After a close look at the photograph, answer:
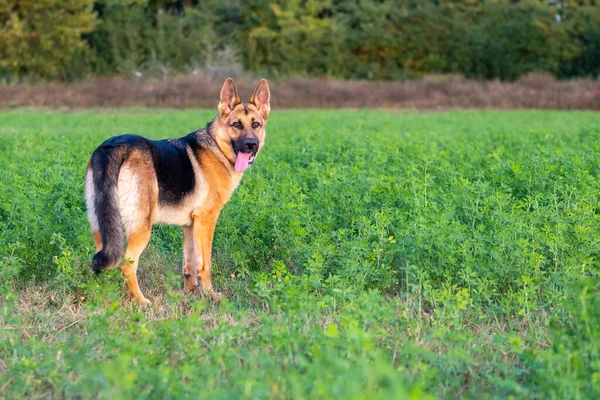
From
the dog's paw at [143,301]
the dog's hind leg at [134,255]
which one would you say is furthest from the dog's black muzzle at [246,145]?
the dog's paw at [143,301]

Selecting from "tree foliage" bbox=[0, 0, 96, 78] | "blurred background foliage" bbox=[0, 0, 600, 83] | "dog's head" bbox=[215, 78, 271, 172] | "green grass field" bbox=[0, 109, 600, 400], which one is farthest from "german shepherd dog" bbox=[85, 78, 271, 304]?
"blurred background foliage" bbox=[0, 0, 600, 83]

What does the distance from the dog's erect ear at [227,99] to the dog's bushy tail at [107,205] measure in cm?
136

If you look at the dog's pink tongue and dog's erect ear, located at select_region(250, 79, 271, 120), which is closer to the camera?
the dog's pink tongue

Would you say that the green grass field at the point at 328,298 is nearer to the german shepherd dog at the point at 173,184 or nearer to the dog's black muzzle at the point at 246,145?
the german shepherd dog at the point at 173,184

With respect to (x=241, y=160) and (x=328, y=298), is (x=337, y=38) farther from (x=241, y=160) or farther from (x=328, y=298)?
(x=328, y=298)

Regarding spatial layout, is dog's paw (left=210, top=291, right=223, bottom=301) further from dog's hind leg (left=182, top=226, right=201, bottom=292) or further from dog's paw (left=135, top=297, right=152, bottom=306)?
dog's paw (left=135, top=297, right=152, bottom=306)

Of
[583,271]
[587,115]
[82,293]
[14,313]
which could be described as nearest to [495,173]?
[583,271]

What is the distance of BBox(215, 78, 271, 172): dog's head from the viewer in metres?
7.24

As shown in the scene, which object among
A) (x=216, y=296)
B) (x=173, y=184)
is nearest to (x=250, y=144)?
(x=173, y=184)

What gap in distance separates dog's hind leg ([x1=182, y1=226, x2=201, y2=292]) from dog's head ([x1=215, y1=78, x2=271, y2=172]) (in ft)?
2.45

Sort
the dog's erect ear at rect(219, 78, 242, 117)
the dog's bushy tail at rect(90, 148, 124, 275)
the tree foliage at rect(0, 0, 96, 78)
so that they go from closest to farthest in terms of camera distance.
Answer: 1. the dog's bushy tail at rect(90, 148, 124, 275)
2. the dog's erect ear at rect(219, 78, 242, 117)
3. the tree foliage at rect(0, 0, 96, 78)

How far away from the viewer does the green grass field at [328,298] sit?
4320 millimetres

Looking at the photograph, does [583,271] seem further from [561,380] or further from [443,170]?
[443,170]

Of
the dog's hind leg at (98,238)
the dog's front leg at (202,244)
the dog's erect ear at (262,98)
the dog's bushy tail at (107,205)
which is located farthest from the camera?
the dog's erect ear at (262,98)
